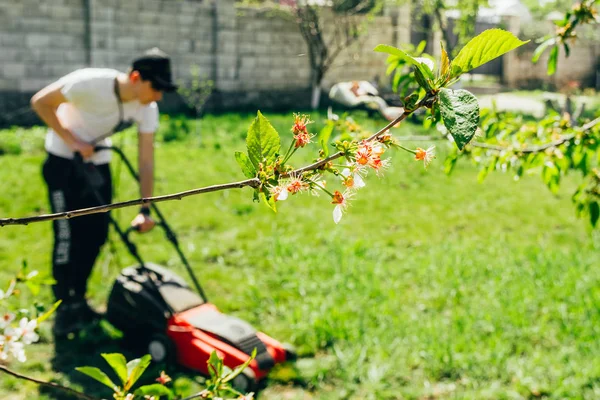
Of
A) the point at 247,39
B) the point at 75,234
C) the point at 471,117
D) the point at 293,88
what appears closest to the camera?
the point at 471,117

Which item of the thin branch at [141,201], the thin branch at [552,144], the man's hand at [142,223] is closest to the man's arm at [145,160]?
the man's hand at [142,223]

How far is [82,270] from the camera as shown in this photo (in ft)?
12.8

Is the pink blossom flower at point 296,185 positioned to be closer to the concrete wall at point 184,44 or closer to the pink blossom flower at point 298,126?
the pink blossom flower at point 298,126

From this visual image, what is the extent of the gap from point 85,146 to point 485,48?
9.70ft

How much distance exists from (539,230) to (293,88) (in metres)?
7.79

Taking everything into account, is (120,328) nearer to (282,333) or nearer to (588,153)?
(282,333)

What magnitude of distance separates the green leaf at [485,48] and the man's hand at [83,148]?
2885 millimetres

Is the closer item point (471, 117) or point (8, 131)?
point (471, 117)

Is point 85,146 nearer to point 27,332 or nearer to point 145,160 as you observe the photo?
point 145,160

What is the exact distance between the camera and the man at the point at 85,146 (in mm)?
3424

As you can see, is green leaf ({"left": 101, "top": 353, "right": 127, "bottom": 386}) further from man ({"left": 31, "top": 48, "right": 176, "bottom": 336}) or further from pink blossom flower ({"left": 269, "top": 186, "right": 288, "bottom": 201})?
man ({"left": 31, "top": 48, "right": 176, "bottom": 336})

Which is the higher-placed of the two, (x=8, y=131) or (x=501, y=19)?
(x=501, y=19)

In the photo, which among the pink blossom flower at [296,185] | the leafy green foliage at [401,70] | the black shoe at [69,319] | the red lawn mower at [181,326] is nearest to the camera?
the pink blossom flower at [296,185]

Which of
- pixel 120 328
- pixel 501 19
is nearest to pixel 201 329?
pixel 120 328
